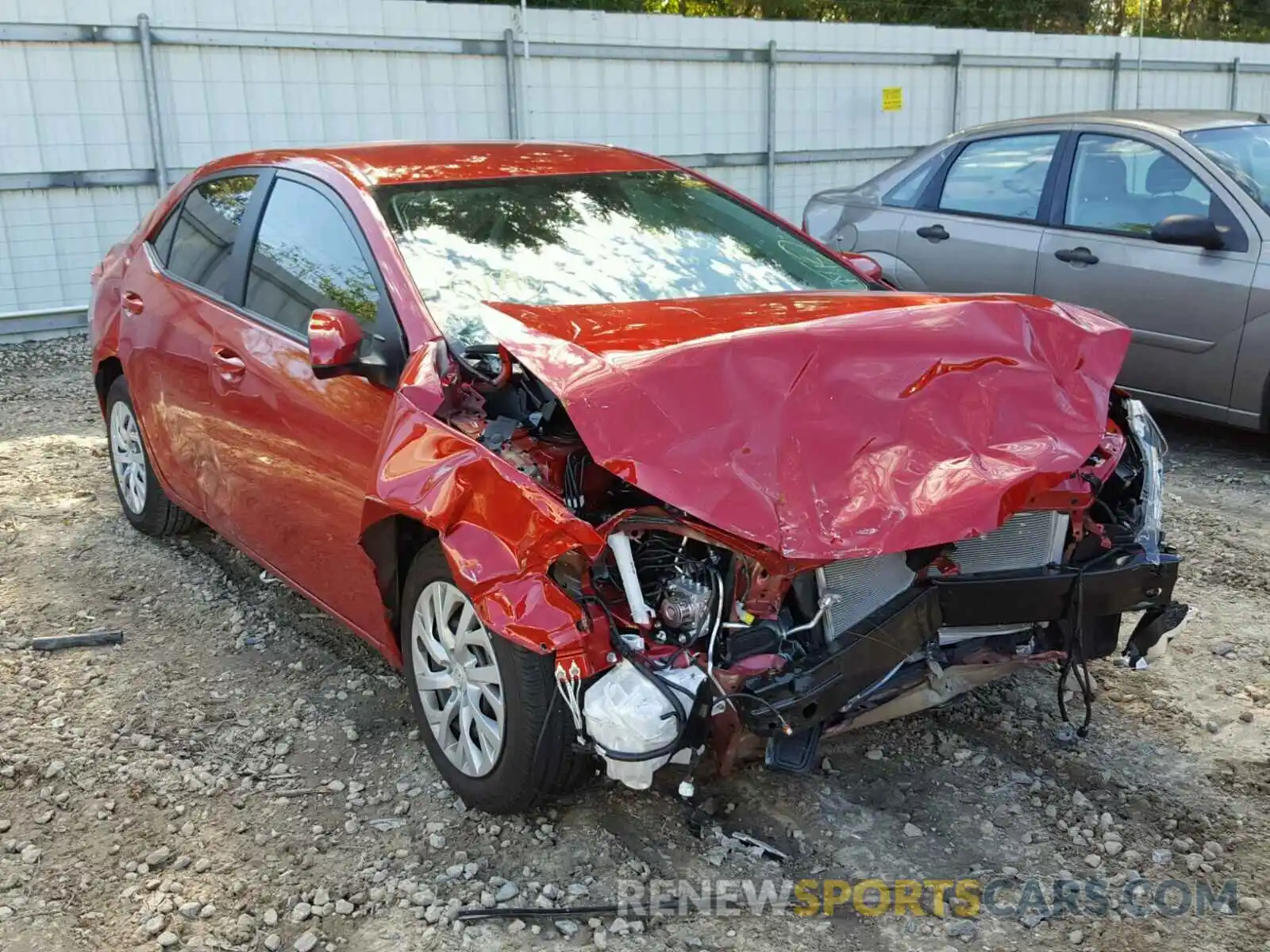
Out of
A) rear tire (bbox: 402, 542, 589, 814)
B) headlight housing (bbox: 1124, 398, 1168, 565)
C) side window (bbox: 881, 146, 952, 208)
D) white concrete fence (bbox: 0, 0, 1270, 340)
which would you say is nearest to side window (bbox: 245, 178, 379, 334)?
rear tire (bbox: 402, 542, 589, 814)

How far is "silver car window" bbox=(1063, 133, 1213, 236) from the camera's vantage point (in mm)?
5992

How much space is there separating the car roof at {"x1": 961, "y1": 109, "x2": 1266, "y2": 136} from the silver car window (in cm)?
14

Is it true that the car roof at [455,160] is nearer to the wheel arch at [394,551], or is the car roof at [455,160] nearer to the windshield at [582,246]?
the windshield at [582,246]

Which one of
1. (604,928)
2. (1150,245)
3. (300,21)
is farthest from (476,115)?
(604,928)

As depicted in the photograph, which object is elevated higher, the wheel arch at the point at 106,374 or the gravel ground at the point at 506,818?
the wheel arch at the point at 106,374

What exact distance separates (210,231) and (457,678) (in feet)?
7.56

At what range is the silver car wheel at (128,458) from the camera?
207 inches

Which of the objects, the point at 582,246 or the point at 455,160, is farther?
the point at 455,160

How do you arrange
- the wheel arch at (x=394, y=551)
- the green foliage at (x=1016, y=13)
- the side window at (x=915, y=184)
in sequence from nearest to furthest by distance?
1. the wheel arch at (x=394, y=551)
2. the side window at (x=915, y=184)
3. the green foliage at (x=1016, y=13)

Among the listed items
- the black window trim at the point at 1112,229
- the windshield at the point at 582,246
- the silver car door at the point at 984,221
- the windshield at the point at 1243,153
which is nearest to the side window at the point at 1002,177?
the silver car door at the point at 984,221

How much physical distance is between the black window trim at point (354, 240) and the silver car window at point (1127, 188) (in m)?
4.13

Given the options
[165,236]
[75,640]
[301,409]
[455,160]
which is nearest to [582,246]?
[455,160]

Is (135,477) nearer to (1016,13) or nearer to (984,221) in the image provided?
(984,221)

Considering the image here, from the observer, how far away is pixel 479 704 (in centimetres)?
310
